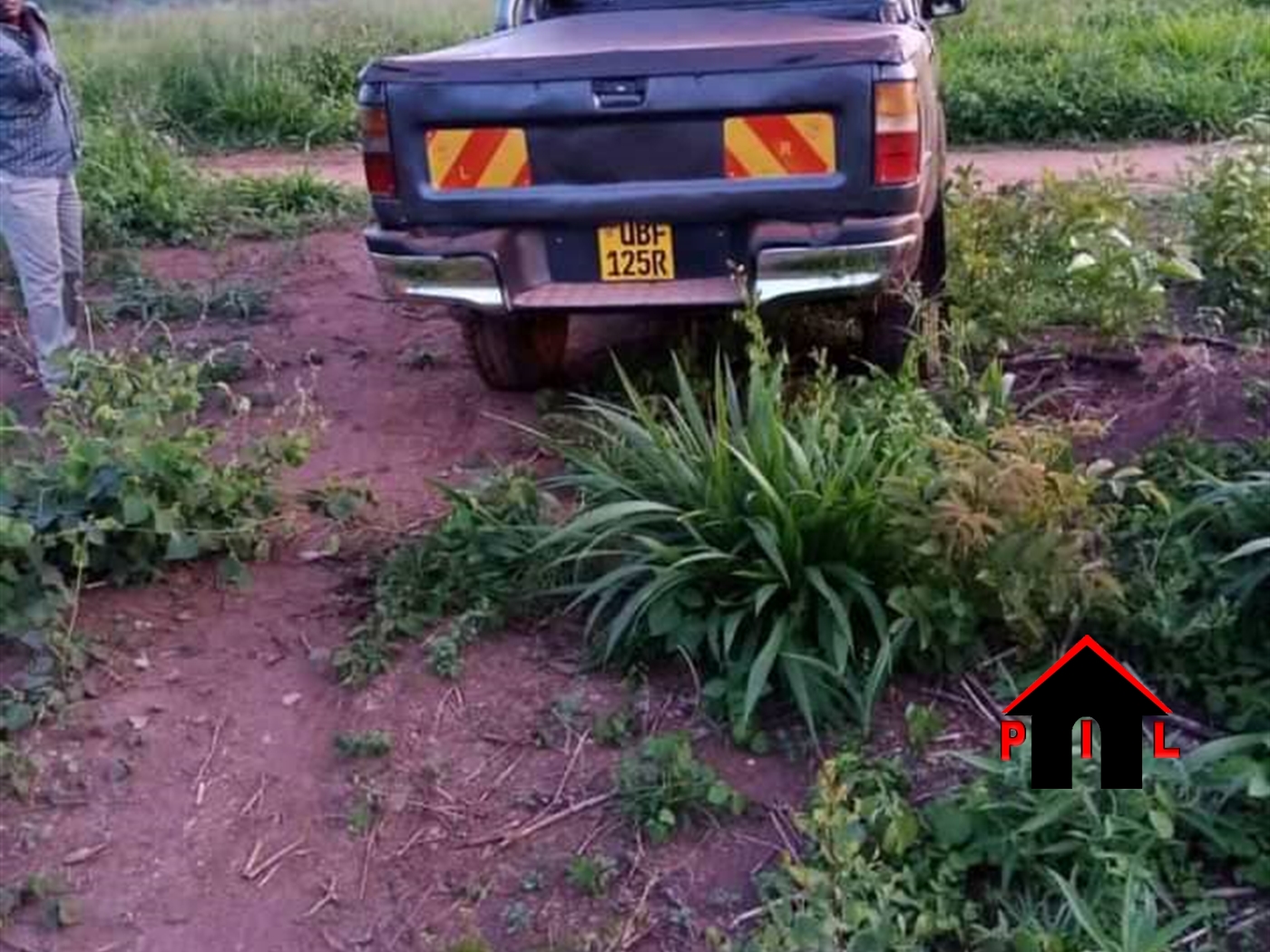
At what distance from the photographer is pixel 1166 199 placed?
7.67 m

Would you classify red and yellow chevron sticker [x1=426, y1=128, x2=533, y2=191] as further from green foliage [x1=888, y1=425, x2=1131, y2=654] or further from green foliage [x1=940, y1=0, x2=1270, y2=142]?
green foliage [x1=940, y1=0, x2=1270, y2=142]

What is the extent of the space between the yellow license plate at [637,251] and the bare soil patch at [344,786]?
2.72 ft

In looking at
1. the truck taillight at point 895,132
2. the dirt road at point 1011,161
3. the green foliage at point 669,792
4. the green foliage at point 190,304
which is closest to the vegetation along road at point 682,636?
the green foliage at point 669,792

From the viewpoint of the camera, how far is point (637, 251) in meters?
5.19

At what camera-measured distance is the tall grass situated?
11.8m

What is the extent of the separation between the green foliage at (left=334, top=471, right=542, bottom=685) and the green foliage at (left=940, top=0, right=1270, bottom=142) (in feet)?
23.3

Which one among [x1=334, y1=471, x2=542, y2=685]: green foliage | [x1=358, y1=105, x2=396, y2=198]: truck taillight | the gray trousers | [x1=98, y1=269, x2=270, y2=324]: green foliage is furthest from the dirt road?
[x1=334, y1=471, x2=542, y2=685]: green foliage

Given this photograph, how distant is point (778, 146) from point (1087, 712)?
236 centimetres

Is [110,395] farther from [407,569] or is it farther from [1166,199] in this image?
[1166,199]

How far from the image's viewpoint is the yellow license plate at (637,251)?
5.16 meters

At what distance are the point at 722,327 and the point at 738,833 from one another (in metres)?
2.62

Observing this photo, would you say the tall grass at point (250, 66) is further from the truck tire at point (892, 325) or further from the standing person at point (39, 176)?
the truck tire at point (892, 325)

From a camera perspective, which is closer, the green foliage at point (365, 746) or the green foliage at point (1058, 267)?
the green foliage at point (365, 746)

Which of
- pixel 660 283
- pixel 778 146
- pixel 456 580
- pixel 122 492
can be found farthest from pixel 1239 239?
pixel 122 492
